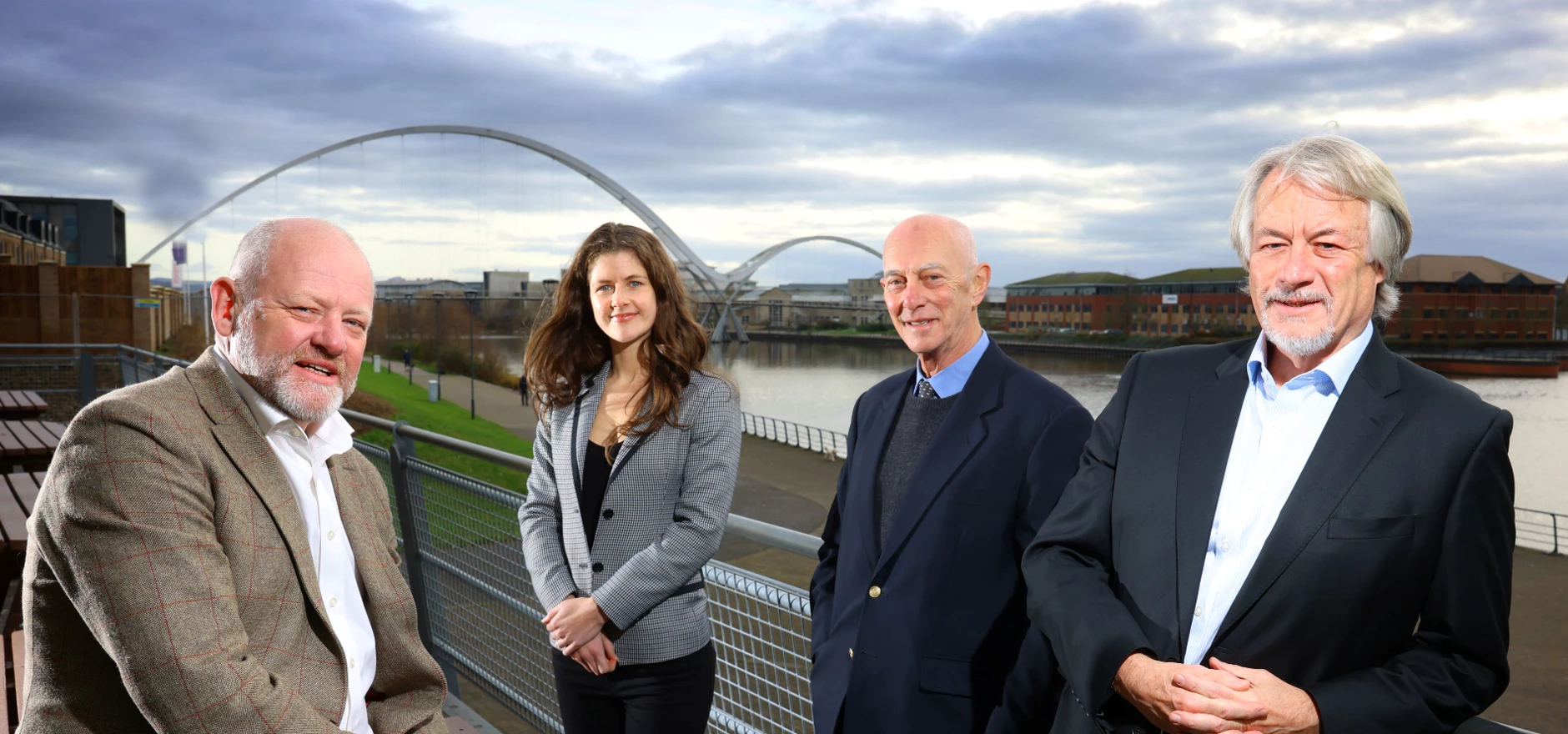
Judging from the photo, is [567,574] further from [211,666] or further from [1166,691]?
[1166,691]

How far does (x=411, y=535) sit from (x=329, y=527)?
2.53 meters

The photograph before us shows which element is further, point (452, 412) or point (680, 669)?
point (452, 412)

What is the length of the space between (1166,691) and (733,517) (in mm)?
1357

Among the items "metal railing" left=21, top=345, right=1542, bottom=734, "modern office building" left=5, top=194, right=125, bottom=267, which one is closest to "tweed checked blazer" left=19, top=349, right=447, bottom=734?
"metal railing" left=21, top=345, right=1542, bottom=734

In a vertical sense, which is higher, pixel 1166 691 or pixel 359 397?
pixel 1166 691

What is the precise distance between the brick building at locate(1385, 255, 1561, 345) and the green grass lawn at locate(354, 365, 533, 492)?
66576 mm

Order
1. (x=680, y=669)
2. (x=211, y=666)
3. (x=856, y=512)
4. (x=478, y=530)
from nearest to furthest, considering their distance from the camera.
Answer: (x=211, y=666), (x=856, y=512), (x=680, y=669), (x=478, y=530)

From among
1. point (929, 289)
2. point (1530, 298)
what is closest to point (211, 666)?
point (929, 289)

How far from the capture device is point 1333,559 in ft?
5.40

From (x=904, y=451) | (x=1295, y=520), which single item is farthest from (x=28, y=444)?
(x=1295, y=520)

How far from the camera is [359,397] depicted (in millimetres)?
38250

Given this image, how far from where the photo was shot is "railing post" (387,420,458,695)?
4387mm

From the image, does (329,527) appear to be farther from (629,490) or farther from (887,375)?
(887,375)

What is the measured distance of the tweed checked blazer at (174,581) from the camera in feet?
5.34
